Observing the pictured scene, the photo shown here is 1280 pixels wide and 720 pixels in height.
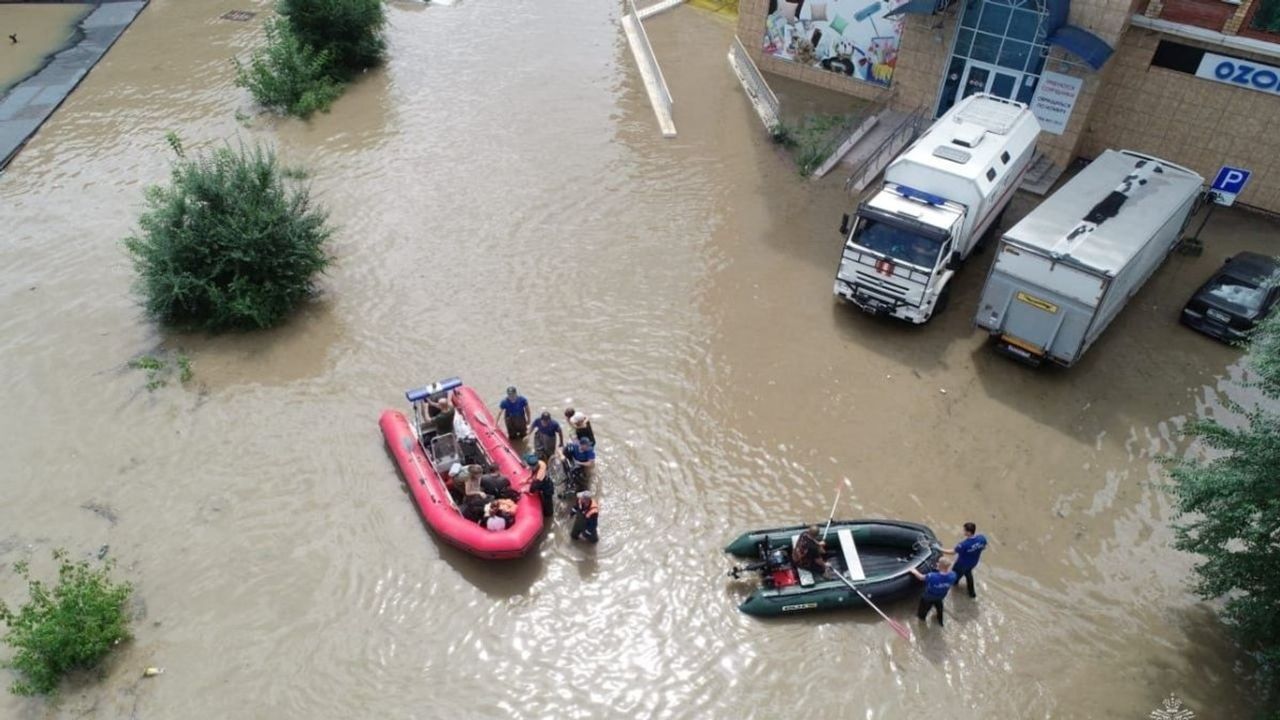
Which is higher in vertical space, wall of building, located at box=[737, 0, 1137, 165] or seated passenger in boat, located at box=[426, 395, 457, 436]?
wall of building, located at box=[737, 0, 1137, 165]

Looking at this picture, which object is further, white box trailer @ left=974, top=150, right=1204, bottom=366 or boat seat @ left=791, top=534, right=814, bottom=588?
white box trailer @ left=974, top=150, right=1204, bottom=366

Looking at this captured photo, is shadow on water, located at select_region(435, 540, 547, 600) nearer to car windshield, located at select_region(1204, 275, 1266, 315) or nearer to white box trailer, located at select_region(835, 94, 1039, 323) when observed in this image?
white box trailer, located at select_region(835, 94, 1039, 323)

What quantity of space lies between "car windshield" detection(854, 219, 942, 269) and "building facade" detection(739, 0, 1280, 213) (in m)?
7.36

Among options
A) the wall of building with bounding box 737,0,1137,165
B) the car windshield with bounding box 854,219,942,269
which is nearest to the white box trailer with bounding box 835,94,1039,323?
the car windshield with bounding box 854,219,942,269

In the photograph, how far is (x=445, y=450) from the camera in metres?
12.4

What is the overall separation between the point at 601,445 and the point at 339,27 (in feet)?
59.9

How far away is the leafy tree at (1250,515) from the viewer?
30.3 ft

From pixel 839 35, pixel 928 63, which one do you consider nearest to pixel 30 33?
pixel 839 35

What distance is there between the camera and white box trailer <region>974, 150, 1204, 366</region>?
43.2ft

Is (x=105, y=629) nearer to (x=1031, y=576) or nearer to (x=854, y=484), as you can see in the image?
(x=854, y=484)

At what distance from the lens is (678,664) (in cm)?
1024

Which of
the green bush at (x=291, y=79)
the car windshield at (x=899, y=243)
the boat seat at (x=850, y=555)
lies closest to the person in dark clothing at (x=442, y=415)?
the boat seat at (x=850, y=555)

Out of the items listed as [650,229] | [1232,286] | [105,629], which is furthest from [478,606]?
[1232,286]

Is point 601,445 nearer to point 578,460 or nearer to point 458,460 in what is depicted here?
point 578,460
